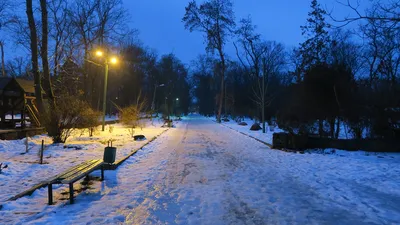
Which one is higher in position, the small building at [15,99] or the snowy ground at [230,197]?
the small building at [15,99]

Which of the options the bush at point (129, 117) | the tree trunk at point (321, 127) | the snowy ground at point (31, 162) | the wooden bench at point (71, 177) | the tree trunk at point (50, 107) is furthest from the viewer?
the bush at point (129, 117)

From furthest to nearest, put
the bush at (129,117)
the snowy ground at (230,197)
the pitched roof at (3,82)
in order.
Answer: the bush at (129,117)
the pitched roof at (3,82)
the snowy ground at (230,197)

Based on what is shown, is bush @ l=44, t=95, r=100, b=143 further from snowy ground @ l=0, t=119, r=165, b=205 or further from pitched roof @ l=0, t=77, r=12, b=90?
pitched roof @ l=0, t=77, r=12, b=90

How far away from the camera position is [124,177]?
336 inches

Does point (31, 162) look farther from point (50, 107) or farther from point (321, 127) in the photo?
point (321, 127)

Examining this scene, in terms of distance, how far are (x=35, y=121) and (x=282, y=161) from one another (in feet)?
59.8

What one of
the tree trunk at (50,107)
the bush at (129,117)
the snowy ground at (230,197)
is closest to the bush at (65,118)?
the tree trunk at (50,107)

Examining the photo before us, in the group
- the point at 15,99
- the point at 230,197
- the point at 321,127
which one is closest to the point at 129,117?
the point at 15,99

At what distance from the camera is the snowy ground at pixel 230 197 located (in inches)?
205

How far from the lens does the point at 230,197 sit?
652cm

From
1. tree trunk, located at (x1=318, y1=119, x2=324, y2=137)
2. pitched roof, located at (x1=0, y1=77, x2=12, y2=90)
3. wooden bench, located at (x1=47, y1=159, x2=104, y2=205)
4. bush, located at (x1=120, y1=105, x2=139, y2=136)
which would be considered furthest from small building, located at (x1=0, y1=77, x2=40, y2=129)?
tree trunk, located at (x1=318, y1=119, x2=324, y2=137)

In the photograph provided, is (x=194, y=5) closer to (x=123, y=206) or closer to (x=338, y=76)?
(x=338, y=76)

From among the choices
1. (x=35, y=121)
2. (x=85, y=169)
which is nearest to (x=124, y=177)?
(x=85, y=169)

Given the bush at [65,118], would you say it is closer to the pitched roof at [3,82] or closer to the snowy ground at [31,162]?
the snowy ground at [31,162]
